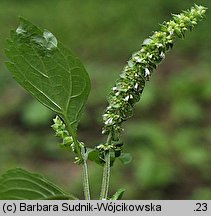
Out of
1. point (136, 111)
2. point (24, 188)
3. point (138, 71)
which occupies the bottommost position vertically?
point (24, 188)

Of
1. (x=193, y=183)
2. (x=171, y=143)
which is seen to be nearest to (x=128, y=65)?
(x=193, y=183)

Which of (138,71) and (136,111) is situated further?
(136,111)

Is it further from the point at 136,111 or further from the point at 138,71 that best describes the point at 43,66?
the point at 136,111

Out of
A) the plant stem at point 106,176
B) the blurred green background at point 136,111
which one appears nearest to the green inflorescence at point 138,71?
the plant stem at point 106,176

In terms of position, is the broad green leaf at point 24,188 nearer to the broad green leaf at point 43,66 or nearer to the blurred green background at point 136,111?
the broad green leaf at point 43,66

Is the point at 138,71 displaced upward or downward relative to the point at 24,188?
upward

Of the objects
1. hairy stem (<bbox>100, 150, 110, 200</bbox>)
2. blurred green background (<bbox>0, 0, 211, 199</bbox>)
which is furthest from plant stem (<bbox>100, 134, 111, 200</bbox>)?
blurred green background (<bbox>0, 0, 211, 199</bbox>)

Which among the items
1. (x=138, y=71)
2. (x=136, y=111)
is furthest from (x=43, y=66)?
(x=136, y=111)

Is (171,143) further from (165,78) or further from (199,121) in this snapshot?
(165,78)
